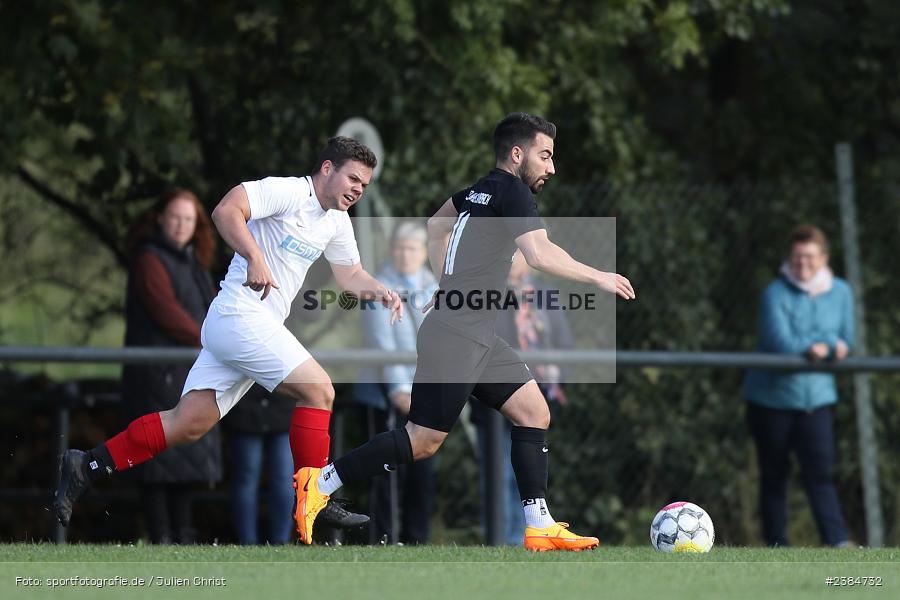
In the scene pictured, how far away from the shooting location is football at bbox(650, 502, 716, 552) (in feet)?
22.8

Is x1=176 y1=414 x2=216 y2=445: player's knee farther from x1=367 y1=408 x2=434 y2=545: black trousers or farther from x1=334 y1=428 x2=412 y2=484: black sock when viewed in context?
x1=367 y1=408 x2=434 y2=545: black trousers

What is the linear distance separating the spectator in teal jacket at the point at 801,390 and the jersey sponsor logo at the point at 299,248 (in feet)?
12.0

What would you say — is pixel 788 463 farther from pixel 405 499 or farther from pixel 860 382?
pixel 405 499

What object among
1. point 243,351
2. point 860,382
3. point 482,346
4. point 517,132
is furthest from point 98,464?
point 860,382

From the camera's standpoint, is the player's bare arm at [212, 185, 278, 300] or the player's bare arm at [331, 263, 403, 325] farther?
the player's bare arm at [331, 263, 403, 325]

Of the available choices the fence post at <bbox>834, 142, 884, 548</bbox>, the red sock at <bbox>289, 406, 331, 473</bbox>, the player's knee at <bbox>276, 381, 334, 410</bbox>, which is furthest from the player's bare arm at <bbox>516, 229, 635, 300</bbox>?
the fence post at <bbox>834, 142, 884, 548</bbox>

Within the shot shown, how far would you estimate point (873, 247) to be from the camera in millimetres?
11023

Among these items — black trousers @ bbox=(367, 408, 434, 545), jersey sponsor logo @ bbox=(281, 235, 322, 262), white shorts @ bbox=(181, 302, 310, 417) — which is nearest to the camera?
white shorts @ bbox=(181, 302, 310, 417)

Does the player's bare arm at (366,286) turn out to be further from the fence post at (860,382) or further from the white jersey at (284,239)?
the fence post at (860,382)

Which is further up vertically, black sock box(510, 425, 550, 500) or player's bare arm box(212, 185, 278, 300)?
player's bare arm box(212, 185, 278, 300)

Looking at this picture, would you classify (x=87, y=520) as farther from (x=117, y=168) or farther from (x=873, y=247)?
(x=873, y=247)

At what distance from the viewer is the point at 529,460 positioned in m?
6.86

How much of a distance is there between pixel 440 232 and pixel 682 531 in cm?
176

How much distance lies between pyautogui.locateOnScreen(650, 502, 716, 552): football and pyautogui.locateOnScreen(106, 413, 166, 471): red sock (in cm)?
231
